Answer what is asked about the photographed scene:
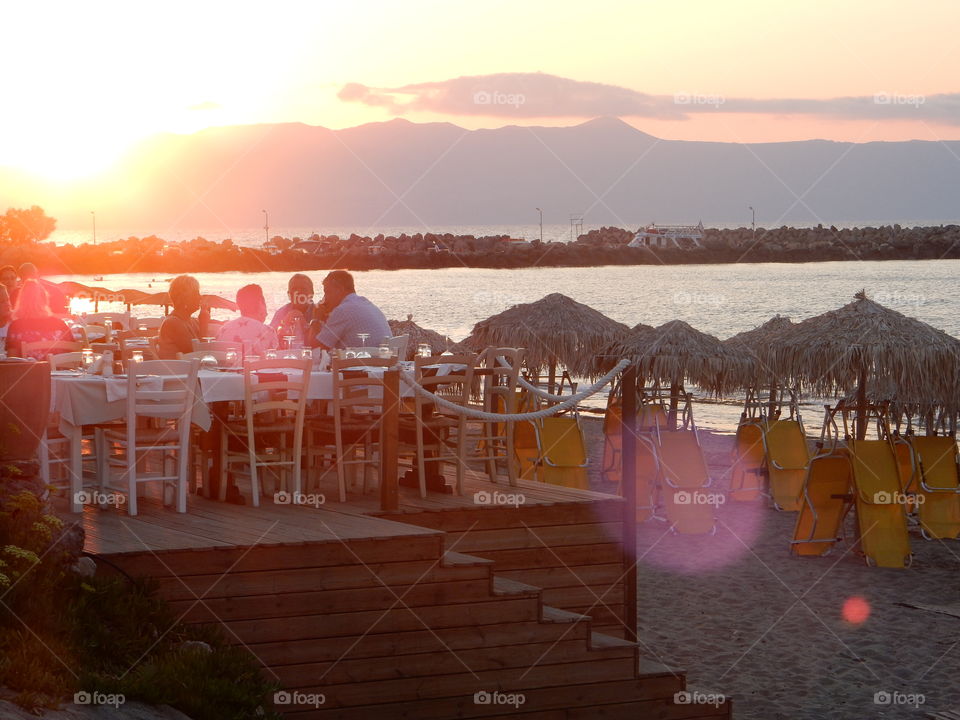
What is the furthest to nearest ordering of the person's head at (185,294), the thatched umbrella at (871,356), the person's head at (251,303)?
the thatched umbrella at (871,356), the person's head at (251,303), the person's head at (185,294)

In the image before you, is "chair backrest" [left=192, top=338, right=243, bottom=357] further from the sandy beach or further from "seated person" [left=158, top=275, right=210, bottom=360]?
the sandy beach

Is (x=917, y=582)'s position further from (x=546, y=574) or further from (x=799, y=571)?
(x=546, y=574)

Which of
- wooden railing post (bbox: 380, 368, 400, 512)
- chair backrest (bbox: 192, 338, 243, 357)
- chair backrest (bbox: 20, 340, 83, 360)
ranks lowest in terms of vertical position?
wooden railing post (bbox: 380, 368, 400, 512)

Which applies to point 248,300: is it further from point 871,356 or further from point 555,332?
point 555,332

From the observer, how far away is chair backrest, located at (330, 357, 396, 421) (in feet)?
25.6

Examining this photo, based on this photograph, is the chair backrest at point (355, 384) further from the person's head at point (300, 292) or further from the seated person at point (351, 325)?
the person's head at point (300, 292)

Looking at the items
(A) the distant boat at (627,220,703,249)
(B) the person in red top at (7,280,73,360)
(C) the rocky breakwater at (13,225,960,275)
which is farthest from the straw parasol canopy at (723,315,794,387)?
(A) the distant boat at (627,220,703,249)

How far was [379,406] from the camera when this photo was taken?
334 inches

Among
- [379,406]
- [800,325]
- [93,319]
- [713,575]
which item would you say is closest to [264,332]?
[379,406]

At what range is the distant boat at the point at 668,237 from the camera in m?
128

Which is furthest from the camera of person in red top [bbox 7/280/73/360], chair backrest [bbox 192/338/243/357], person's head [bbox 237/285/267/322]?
person in red top [bbox 7/280/73/360]

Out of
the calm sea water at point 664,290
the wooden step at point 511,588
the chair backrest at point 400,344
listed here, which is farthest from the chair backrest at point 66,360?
the calm sea water at point 664,290

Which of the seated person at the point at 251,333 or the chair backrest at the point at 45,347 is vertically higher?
the seated person at the point at 251,333

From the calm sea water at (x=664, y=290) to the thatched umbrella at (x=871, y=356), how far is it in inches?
1630
